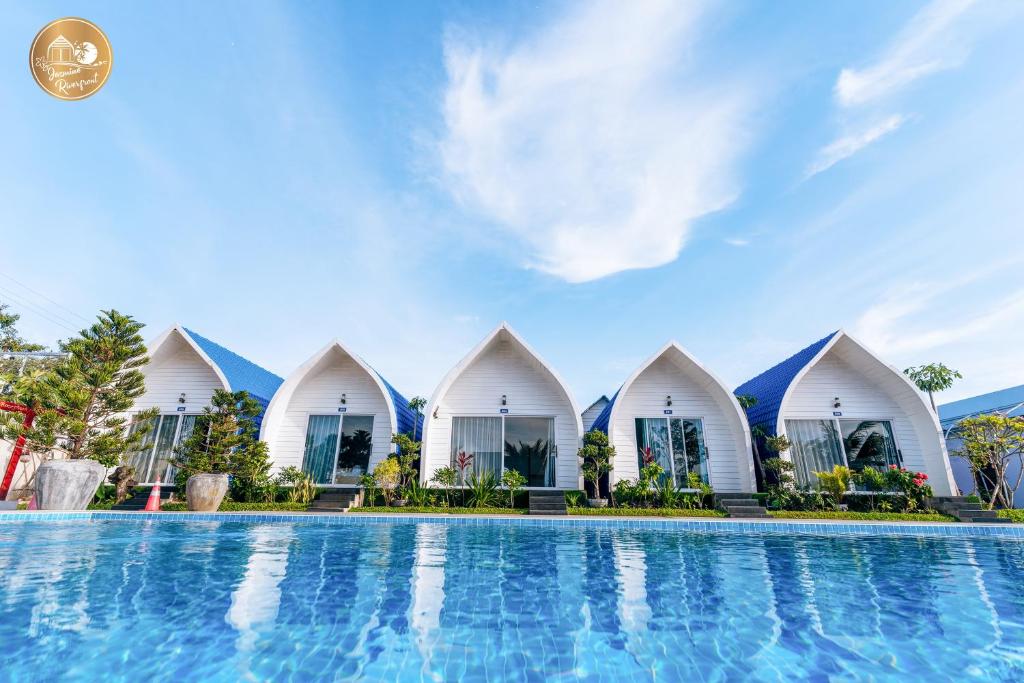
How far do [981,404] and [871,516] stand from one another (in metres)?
18.6

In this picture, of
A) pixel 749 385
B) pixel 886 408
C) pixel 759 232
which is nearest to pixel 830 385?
pixel 886 408

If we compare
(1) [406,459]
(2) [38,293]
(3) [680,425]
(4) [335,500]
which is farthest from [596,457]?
(2) [38,293]

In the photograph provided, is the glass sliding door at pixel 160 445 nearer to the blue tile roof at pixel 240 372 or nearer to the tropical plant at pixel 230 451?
the blue tile roof at pixel 240 372

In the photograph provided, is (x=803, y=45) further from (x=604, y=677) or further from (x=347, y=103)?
(x=604, y=677)

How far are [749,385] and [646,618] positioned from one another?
18.2 meters

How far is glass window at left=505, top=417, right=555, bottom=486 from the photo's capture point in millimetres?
14492

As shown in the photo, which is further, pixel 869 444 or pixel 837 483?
pixel 869 444

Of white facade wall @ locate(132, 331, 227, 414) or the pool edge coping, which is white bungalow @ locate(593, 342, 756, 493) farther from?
white facade wall @ locate(132, 331, 227, 414)

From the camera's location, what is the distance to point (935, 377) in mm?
22281

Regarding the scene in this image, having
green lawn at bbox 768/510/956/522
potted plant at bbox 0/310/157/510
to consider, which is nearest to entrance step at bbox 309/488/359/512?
potted plant at bbox 0/310/157/510

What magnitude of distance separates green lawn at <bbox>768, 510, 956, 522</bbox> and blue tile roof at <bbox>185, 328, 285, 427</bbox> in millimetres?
15749

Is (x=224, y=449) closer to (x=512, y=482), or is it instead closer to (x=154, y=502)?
(x=154, y=502)

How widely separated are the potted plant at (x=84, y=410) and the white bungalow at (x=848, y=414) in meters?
19.1

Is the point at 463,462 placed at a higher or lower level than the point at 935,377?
lower
